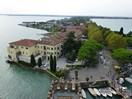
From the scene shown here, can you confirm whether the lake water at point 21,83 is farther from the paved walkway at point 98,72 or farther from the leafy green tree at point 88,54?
the leafy green tree at point 88,54

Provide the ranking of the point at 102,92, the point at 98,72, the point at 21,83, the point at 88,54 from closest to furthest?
the point at 102,92 < the point at 21,83 < the point at 98,72 < the point at 88,54

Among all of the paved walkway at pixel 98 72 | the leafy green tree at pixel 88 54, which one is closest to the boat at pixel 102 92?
the paved walkway at pixel 98 72

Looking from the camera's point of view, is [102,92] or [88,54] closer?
[102,92]

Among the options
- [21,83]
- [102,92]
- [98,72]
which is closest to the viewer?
[102,92]

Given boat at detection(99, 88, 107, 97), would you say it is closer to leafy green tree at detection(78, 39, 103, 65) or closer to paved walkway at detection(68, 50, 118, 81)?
paved walkway at detection(68, 50, 118, 81)

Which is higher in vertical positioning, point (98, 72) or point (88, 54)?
point (88, 54)

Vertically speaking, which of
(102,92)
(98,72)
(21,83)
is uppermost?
(98,72)

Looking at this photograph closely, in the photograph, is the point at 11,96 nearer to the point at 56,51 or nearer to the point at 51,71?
the point at 51,71

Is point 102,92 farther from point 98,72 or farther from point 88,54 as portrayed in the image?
point 88,54

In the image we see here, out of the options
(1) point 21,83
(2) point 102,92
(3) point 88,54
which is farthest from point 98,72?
(1) point 21,83

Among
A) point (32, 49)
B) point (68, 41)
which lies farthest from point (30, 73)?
point (68, 41)

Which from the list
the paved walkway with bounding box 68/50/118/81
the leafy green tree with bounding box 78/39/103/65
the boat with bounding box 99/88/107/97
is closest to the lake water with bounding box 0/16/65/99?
the paved walkway with bounding box 68/50/118/81
